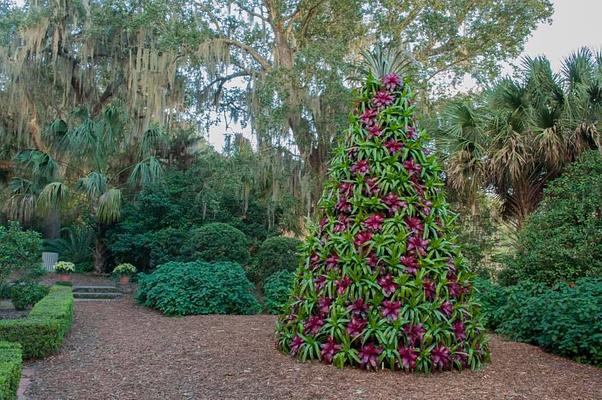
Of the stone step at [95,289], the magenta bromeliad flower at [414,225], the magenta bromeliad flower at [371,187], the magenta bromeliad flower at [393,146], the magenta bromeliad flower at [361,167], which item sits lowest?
the stone step at [95,289]

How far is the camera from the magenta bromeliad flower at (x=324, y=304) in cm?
516

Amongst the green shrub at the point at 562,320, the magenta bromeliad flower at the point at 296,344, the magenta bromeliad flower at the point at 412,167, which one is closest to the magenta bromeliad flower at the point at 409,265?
the magenta bromeliad flower at the point at 412,167

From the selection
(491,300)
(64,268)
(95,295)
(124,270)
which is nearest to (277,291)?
(491,300)

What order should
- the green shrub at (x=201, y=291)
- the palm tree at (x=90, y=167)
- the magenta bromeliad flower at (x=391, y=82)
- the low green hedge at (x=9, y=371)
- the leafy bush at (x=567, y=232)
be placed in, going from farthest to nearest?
the palm tree at (x=90, y=167)
the green shrub at (x=201, y=291)
the leafy bush at (x=567, y=232)
the magenta bromeliad flower at (x=391, y=82)
the low green hedge at (x=9, y=371)

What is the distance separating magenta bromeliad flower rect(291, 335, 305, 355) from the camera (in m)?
5.29

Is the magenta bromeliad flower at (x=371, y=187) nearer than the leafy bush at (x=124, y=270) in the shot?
Yes

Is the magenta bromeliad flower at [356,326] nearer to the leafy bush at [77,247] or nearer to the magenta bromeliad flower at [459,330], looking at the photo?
the magenta bromeliad flower at [459,330]

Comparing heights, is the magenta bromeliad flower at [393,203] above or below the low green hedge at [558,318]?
above

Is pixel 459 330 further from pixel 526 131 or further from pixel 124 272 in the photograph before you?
pixel 124 272

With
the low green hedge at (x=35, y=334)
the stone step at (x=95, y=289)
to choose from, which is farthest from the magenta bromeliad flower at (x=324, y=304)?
the stone step at (x=95, y=289)

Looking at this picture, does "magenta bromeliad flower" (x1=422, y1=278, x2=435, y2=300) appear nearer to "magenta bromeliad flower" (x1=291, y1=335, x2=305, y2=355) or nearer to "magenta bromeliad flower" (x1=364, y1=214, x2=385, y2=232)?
"magenta bromeliad flower" (x1=364, y1=214, x2=385, y2=232)

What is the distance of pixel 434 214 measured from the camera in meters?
5.36

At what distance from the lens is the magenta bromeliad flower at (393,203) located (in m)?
5.25

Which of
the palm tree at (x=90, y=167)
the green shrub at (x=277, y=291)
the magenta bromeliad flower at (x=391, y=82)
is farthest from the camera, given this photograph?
the palm tree at (x=90, y=167)
